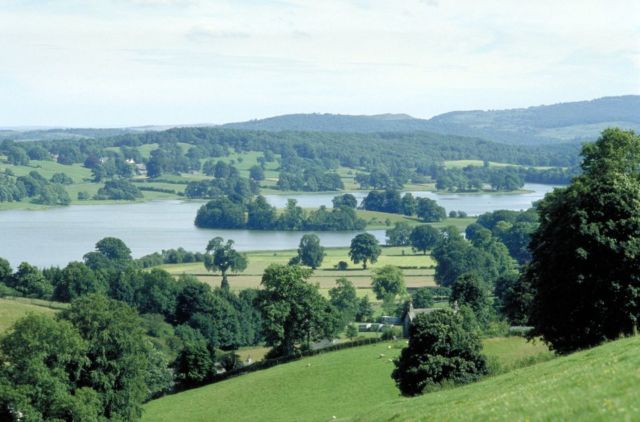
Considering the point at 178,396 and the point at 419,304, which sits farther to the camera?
the point at 419,304

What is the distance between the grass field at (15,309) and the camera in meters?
63.6

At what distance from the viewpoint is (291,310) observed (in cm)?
5719

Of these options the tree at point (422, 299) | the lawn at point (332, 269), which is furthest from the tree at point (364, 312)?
the lawn at point (332, 269)

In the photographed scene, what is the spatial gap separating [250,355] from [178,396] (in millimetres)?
13010

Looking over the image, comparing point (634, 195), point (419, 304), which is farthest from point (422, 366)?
point (419, 304)

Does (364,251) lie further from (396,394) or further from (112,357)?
(396,394)

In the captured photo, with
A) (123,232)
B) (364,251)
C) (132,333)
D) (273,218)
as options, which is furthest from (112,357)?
(273,218)

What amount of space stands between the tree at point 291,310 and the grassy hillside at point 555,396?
29454mm

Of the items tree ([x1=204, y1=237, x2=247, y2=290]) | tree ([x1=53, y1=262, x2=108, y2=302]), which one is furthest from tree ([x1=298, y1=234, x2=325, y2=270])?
tree ([x1=53, y1=262, x2=108, y2=302])

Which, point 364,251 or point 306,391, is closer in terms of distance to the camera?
point 306,391

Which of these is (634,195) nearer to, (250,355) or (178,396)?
(178,396)

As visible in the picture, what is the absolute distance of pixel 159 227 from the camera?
153500 millimetres

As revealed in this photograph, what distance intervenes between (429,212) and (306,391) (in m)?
117

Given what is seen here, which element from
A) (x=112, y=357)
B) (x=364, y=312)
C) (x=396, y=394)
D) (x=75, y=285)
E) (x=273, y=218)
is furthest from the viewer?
(x=273, y=218)
